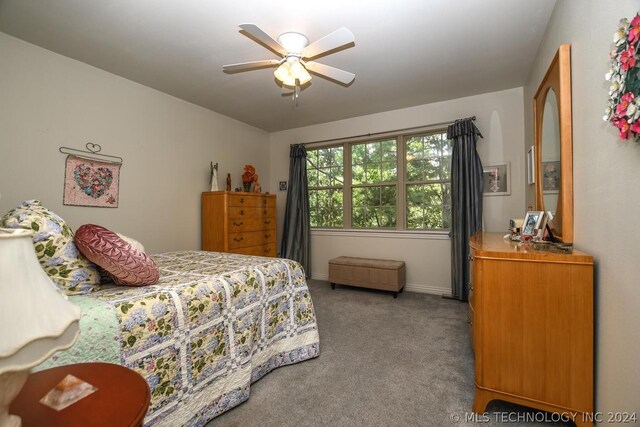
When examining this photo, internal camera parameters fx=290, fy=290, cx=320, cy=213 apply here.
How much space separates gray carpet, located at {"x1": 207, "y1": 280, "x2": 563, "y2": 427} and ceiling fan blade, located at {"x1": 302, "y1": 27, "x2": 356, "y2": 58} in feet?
7.06

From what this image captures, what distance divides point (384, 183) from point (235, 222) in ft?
7.12

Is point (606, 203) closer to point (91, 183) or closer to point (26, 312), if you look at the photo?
point (26, 312)

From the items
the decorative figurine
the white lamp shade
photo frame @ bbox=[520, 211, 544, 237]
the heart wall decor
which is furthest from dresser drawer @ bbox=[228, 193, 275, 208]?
the white lamp shade

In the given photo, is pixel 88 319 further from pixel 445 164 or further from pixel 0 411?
pixel 445 164

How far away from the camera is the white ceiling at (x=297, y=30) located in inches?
78.3

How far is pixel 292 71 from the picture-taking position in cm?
210

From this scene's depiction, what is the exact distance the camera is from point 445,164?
12.6ft

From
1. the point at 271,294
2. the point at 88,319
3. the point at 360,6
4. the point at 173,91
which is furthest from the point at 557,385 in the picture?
the point at 173,91

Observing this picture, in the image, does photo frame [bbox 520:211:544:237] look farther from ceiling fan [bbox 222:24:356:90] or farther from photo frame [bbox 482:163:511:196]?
ceiling fan [bbox 222:24:356:90]

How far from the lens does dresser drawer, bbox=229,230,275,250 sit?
3.67 meters

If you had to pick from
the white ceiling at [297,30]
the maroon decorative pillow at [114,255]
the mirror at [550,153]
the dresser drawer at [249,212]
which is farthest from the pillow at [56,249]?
the mirror at [550,153]

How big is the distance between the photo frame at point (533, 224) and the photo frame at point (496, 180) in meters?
1.48

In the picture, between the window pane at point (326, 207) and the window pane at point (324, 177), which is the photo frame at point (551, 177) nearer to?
the window pane at point (326, 207)

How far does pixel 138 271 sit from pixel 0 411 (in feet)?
3.31
